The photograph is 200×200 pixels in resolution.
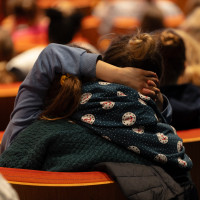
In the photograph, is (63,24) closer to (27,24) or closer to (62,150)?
(27,24)

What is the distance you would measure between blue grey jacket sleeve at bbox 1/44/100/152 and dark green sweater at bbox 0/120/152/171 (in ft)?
0.26

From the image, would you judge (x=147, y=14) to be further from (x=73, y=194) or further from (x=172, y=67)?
(x=73, y=194)

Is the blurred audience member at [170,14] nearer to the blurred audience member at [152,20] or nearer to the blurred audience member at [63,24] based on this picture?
the blurred audience member at [152,20]

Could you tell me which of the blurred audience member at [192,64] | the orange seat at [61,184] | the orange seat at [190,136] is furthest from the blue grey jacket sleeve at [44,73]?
the blurred audience member at [192,64]

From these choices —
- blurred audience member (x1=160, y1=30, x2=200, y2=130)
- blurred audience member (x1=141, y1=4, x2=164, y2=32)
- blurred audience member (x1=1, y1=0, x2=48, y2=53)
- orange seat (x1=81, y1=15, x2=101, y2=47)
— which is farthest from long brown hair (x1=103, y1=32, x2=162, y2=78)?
orange seat (x1=81, y1=15, x2=101, y2=47)

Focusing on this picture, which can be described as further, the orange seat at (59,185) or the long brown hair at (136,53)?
the long brown hair at (136,53)

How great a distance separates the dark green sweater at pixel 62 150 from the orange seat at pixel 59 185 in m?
0.05

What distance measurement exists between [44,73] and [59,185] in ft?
0.99

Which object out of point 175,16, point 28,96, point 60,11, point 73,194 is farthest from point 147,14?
point 73,194

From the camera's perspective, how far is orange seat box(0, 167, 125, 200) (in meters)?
0.88

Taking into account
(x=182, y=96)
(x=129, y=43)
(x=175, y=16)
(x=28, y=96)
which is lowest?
(x=175, y=16)

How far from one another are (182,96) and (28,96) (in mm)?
625

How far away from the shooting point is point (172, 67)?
1495mm

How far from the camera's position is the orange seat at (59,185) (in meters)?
0.88
